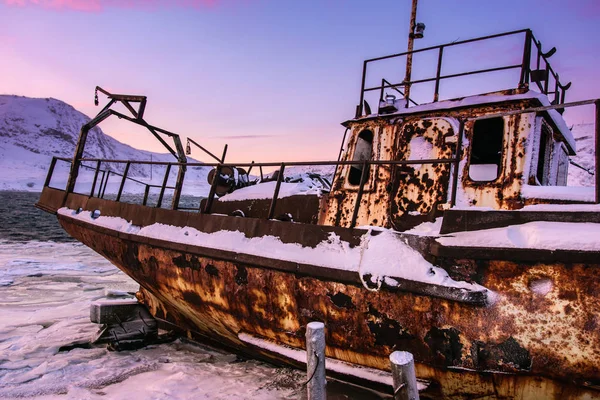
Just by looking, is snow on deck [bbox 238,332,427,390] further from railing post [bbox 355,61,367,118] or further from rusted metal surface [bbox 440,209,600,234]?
railing post [bbox 355,61,367,118]

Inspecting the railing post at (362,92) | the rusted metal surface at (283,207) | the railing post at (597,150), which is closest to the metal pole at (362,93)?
the railing post at (362,92)

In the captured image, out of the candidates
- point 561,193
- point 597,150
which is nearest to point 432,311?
point 561,193

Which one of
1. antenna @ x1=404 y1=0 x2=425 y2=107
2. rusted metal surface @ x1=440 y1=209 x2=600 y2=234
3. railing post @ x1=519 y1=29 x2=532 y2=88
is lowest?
rusted metal surface @ x1=440 y1=209 x2=600 y2=234

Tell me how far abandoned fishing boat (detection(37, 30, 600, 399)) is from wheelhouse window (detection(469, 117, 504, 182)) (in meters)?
0.02

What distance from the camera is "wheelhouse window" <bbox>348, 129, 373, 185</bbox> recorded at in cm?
486

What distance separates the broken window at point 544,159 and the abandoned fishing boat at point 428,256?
22mm

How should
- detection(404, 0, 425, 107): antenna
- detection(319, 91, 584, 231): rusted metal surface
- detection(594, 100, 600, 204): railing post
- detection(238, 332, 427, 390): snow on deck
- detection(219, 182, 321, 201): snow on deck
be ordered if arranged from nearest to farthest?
detection(594, 100, 600, 204): railing post
detection(238, 332, 427, 390): snow on deck
detection(319, 91, 584, 231): rusted metal surface
detection(219, 182, 321, 201): snow on deck
detection(404, 0, 425, 107): antenna

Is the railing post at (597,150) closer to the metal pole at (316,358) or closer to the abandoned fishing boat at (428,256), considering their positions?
the abandoned fishing boat at (428,256)

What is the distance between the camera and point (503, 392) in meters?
3.08

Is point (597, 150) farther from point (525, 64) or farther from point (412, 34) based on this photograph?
point (412, 34)

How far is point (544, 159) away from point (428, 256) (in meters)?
2.24

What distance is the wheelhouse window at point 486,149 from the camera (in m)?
3.97

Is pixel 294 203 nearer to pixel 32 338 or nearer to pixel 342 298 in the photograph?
pixel 342 298

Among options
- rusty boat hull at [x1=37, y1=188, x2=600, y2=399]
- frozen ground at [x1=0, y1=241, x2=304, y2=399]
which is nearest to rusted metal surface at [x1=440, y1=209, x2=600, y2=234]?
rusty boat hull at [x1=37, y1=188, x2=600, y2=399]
